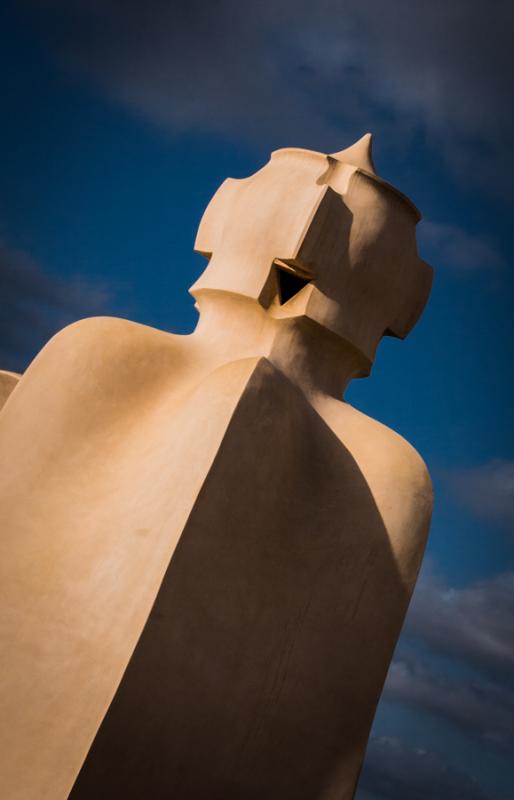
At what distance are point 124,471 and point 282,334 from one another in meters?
1.96

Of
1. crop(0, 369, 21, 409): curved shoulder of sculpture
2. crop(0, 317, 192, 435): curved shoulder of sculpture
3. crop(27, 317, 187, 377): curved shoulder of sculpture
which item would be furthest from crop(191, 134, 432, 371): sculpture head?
crop(0, 369, 21, 409): curved shoulder of sculpture

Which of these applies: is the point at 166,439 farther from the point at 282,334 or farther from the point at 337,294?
the point at 337,294

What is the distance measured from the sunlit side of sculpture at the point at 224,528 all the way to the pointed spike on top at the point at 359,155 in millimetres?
265

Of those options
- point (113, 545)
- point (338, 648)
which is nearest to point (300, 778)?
point (338, 648)

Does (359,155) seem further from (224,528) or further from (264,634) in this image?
(264,634)

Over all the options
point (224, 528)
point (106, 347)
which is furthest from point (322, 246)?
point (224, 528)

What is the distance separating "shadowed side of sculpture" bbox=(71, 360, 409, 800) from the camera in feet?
19.0

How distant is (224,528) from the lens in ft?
20.5

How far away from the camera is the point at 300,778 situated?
6.42 meters

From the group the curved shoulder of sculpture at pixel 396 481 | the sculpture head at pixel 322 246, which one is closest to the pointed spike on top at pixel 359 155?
the sculpture head at pixel 322 246

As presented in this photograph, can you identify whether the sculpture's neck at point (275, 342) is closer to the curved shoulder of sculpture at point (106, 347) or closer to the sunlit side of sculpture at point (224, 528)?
the sunlit side of sculpture at point (224, 528)

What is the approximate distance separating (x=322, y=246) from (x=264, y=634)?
338cm

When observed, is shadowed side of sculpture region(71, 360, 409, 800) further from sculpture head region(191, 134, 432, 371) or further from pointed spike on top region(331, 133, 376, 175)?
pointed spike on top region(331, 133, 376, 175)

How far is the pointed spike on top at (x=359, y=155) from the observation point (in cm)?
861
